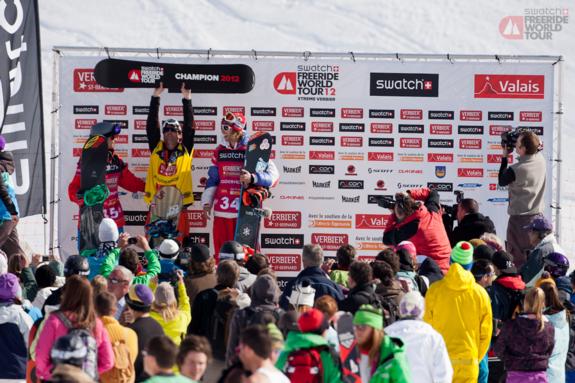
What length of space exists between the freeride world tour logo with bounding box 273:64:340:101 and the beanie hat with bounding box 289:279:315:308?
576 cm

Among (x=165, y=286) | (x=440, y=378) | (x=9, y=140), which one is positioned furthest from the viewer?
(x=9, y=140)

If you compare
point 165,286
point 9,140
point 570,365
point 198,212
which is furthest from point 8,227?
point 570,365

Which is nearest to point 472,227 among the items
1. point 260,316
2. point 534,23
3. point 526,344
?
point 526,344

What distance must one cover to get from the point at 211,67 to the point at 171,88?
0.56 metres

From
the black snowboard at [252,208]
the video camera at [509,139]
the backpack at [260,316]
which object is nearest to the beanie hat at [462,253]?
Answer: the backpack at [260,316]

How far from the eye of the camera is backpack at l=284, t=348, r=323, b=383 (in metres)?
6.30

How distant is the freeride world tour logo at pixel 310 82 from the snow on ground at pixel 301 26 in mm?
38472

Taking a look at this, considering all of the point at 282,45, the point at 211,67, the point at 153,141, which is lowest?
the point at 153,141

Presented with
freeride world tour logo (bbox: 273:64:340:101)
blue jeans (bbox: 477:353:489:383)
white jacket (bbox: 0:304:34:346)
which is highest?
freeride world tour logo (bbox: 273:64:340:101)

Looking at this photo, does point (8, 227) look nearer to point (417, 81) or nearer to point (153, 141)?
point (153, 141)

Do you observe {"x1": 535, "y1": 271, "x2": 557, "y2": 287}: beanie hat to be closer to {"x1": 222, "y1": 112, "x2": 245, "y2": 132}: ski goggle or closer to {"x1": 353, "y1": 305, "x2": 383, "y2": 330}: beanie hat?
{"x1": 353, "y1": 305, "x2": 383, "y2": 330}: beanie hat

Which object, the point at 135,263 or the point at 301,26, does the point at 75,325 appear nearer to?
the point at 135,263

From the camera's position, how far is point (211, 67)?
13.6 m

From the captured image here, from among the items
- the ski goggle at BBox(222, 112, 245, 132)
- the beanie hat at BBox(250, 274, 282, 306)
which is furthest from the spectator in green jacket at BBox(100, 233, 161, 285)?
the ski goggle at BBox(222, 112, 245, 132)
